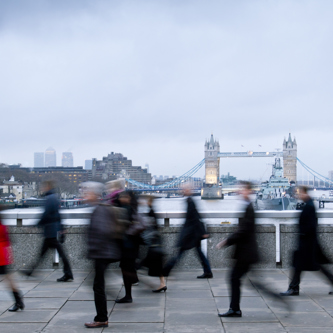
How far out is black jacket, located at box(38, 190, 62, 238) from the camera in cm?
652

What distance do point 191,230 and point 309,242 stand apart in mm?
1439

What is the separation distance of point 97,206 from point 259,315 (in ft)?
6.62

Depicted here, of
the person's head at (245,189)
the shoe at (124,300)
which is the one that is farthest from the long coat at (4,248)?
the person's head at (245,189)

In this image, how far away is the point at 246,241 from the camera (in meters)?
4.94

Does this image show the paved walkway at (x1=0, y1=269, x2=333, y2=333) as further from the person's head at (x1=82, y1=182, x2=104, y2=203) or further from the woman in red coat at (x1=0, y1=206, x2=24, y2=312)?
the person's head at (x1=82, y1=182, x2=104, y2=203)

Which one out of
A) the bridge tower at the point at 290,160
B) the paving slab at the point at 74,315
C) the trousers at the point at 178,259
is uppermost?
the bridge tower at the point at 290,160

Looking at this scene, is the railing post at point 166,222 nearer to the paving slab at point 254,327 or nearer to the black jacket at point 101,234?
the paving slab at point 254,327

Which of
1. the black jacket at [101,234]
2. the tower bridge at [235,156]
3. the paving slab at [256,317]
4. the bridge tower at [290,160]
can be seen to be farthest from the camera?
the bridge tower at [290,160]

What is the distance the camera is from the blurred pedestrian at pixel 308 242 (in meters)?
5.59

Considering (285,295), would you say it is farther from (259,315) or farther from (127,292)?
(127,292)

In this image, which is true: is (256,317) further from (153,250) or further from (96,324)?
(96,324)

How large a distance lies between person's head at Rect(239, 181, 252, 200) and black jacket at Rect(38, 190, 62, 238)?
258 cm

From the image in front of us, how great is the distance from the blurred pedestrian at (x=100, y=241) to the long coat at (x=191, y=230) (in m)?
1.64

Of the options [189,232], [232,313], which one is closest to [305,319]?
[232,313]
